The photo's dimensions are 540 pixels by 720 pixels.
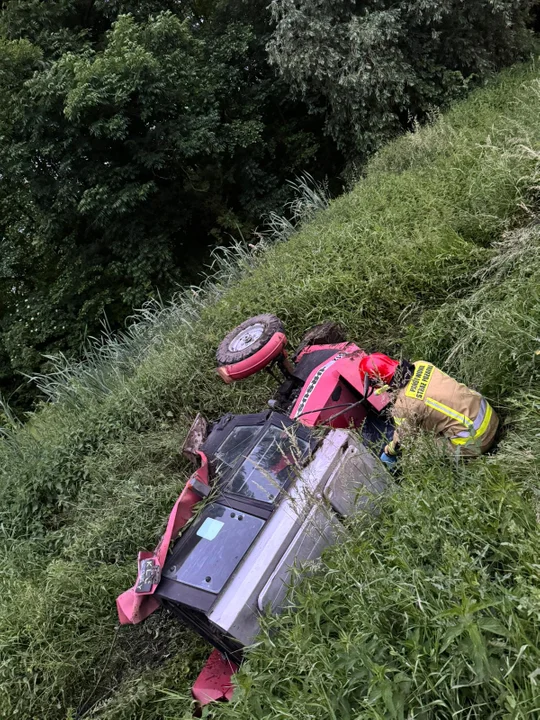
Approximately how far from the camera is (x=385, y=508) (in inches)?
83.7

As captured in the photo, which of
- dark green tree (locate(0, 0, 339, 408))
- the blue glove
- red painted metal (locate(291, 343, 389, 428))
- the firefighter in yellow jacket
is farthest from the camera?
dark green tree (locate(0, 0, 339, 408))

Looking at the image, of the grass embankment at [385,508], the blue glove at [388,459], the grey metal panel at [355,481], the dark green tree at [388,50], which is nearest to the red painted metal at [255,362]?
the grey metal panel at [355,481]

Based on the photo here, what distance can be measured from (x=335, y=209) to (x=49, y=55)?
5.78m

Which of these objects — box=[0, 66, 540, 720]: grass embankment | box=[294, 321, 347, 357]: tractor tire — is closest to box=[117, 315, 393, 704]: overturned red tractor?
box=[0, 66, 540, 720]: grass embankment

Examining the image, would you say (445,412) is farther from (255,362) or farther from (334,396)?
(255,362)

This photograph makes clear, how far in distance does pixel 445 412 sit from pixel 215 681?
1.61 m

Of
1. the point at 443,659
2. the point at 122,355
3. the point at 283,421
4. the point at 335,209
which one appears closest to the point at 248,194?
the point at 335,209

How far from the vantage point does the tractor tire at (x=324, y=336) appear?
3316mm

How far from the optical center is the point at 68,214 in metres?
8.27

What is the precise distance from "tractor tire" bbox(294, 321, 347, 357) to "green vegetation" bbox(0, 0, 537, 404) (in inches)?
186

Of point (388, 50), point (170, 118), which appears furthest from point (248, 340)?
point (170, 118)

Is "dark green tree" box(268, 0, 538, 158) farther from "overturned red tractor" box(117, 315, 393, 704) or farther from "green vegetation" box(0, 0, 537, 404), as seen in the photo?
"overturned red tractor" box(117, 315, 393, 704)

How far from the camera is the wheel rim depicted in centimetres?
285

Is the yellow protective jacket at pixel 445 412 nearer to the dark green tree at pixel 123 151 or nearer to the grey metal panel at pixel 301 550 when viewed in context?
the grey metal panel at pixel 301 550
